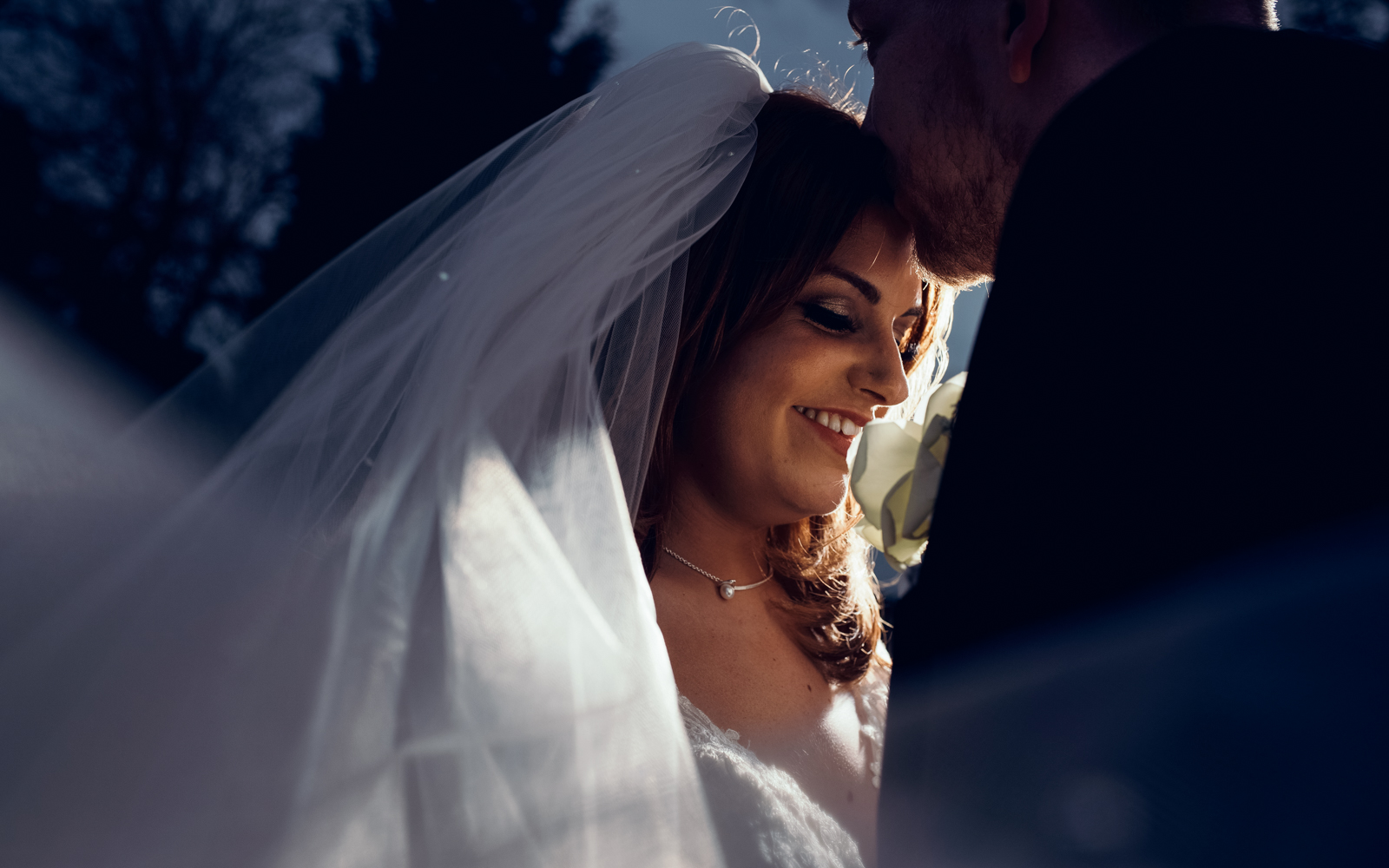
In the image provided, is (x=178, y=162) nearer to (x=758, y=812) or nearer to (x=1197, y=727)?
(x=758, y=812)

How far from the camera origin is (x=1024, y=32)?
44.8 inches

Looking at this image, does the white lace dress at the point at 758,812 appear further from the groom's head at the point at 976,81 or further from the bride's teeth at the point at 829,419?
the groom's head at the point at 976,81

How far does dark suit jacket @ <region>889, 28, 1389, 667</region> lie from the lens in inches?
24.3

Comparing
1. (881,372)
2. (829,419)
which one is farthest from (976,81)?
(829,419)

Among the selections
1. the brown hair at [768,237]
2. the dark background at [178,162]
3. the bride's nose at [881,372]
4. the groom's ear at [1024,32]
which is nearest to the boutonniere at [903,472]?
the bride's nose at [881,372]

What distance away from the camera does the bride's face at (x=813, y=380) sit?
67.7 inches

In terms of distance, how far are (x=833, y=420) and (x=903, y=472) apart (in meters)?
0.31

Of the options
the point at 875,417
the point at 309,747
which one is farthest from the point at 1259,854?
the point at 875,417

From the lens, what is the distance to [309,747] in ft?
2.72

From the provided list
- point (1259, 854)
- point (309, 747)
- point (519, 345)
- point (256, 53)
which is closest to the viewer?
point (1259, 854)

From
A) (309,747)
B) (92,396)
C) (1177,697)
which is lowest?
(1177,697)

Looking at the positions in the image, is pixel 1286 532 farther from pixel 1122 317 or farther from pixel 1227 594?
pixel 1122 317

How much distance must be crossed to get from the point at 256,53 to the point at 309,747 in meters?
4.89

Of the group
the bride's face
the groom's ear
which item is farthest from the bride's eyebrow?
the groom's ear
